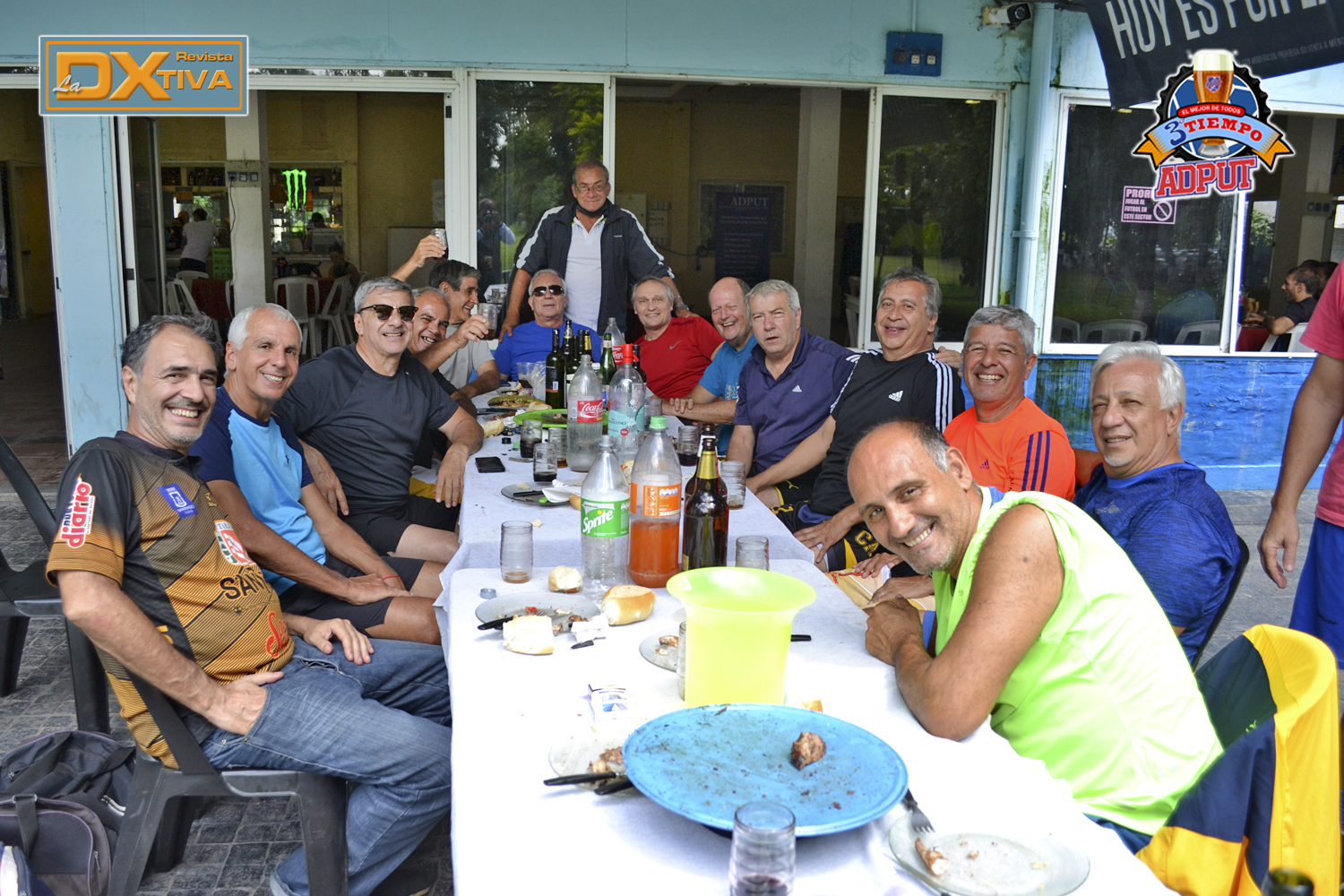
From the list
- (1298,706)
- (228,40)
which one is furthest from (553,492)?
(228,40)

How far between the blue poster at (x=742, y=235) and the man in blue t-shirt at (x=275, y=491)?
10328 millimetres

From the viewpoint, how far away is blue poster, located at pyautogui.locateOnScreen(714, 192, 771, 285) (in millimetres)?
13031

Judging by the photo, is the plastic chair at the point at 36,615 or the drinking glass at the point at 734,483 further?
the drinking glass at the point at 734,483

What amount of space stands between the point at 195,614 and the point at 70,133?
539 centimetres

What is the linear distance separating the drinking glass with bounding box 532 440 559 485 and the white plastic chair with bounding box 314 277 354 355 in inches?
315

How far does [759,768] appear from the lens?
4.29ft

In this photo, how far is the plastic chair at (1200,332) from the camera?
7.06 meters

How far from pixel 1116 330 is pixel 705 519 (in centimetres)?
580

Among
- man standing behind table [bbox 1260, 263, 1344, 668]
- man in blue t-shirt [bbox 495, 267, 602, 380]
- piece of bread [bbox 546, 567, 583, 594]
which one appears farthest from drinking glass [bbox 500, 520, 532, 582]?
man in blue t-shirt [bbox 495, 267, 602, 380]

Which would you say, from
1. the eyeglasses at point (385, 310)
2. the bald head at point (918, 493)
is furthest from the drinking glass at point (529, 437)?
the bald head at point (918, 493)

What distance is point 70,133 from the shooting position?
20.1 feet

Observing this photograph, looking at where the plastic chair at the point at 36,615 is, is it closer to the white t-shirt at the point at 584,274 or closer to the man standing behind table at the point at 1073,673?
the man standing behind table at the point at 1073,673

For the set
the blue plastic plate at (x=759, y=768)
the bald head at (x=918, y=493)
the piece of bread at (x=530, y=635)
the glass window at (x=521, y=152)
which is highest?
the glass window at (x=521, y=152)

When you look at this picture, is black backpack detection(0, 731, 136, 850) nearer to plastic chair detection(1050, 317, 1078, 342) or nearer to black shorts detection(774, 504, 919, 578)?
black shorts detection(774, 504, 919, 578)
